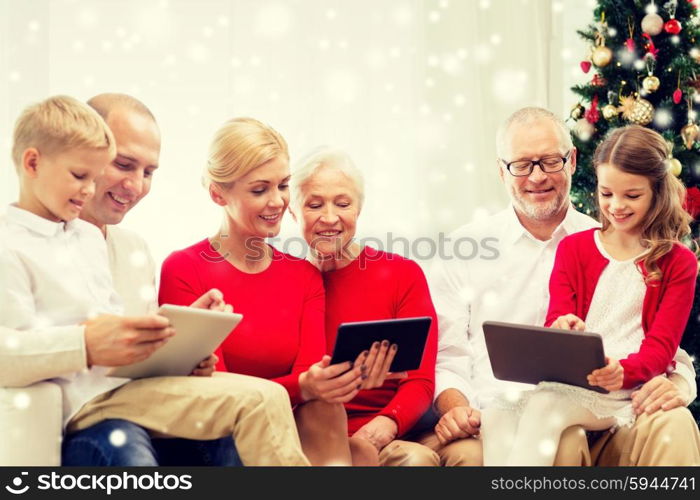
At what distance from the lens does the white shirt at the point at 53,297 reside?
73.2 inches

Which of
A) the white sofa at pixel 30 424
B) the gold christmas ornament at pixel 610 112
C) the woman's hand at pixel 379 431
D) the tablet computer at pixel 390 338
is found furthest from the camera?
the gold christmas ornament at pixel 610 112

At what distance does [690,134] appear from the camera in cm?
314

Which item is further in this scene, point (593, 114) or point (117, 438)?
point (593, 114)

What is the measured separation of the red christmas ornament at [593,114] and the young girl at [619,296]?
0.82 metres

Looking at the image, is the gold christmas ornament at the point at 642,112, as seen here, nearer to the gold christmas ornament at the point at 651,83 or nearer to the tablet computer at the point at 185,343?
the gold christmas ornament at the point at 651,83

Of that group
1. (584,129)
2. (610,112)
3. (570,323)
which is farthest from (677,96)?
(570,323)

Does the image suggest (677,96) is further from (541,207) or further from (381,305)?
(381,305)

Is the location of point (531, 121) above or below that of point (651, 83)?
below

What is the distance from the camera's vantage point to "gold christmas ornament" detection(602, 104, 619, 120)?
3.24m

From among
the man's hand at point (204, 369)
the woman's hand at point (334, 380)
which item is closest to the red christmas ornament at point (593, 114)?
the woman's hand at point (334, 380)

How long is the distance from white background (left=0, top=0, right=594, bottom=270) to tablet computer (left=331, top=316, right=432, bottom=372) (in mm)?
1475

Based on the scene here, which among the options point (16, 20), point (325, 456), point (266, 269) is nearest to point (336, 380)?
point (325, 456)

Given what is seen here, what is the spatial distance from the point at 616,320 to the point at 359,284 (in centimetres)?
74

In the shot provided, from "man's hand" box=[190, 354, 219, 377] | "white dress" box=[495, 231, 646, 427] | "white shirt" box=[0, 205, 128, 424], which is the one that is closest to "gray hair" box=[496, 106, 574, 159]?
"white dress" box=[495, 231, 646, 427]
